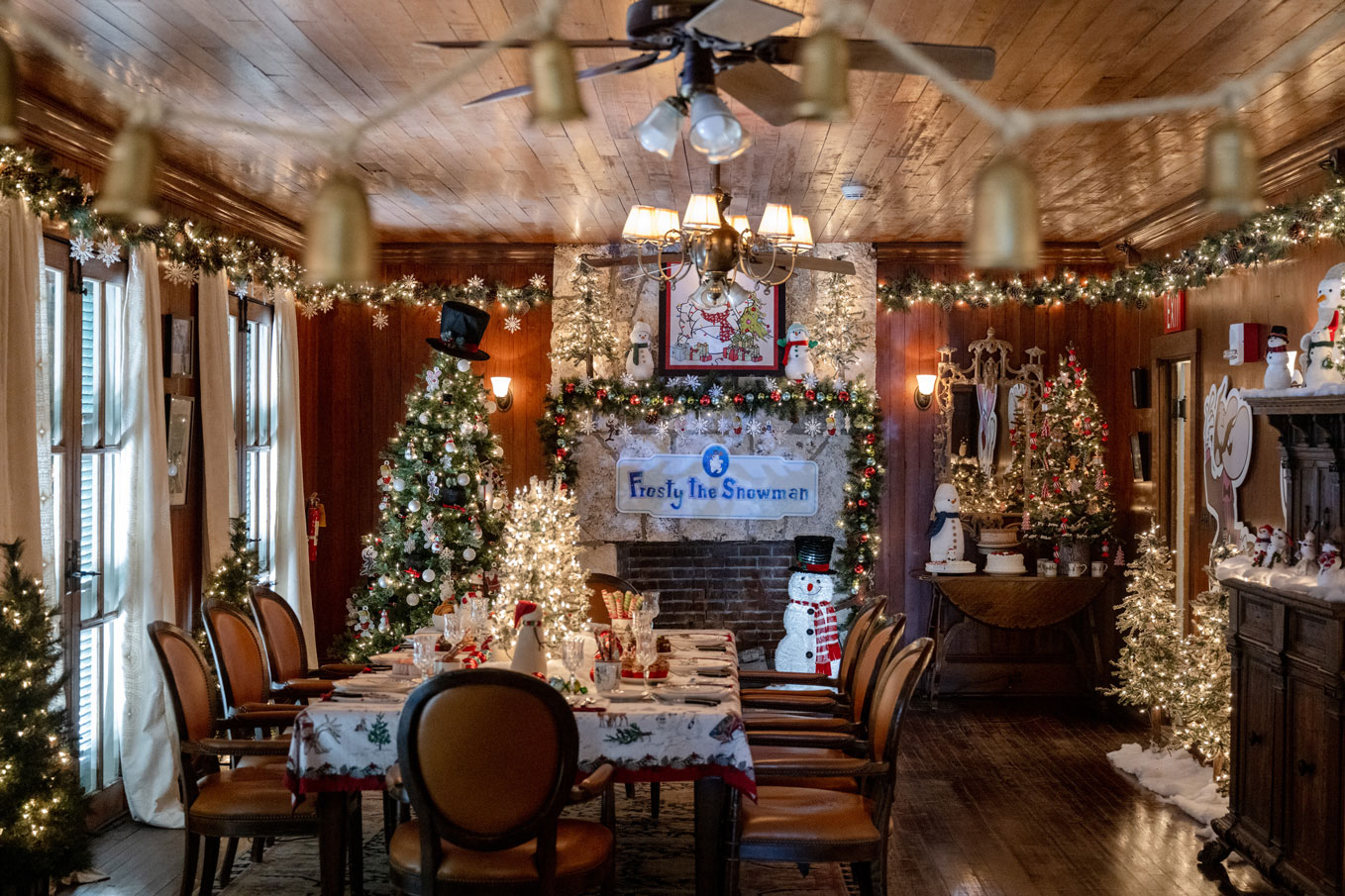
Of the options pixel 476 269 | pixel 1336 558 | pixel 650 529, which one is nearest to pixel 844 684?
pixel 1336 558

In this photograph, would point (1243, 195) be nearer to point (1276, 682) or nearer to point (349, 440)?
point (1276, 682)

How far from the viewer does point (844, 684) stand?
457 centimetres

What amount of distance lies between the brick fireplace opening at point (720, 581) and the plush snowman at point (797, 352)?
1.15m

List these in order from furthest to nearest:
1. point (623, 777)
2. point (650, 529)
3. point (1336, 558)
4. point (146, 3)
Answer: point (650, 529) → point (1336, 558) → point (623, 777) → point (146, 3)

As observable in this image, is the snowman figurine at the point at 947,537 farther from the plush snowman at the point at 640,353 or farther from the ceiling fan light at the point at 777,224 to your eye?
the ceiling fan light at the point at 777,224

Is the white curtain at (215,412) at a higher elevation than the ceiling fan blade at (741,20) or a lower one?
lower

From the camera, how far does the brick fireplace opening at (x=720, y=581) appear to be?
7.42 metres

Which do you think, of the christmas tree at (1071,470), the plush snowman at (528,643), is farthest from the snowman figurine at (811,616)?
the plush snowman at (528,643)

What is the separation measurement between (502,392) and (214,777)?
12.5 ft

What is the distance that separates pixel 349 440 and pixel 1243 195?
21.2 feet

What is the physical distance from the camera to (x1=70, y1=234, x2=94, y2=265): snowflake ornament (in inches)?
175

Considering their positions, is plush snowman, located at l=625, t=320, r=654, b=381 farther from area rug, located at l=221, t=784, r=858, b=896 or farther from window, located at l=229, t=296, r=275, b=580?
area rug, located at l=221, t=784, r=858, b=896

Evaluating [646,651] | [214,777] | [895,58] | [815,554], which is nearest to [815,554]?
[815,554]

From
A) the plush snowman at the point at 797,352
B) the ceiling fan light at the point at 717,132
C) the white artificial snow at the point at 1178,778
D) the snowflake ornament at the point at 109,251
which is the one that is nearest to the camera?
the ceiling fan light at the point at 717,132
